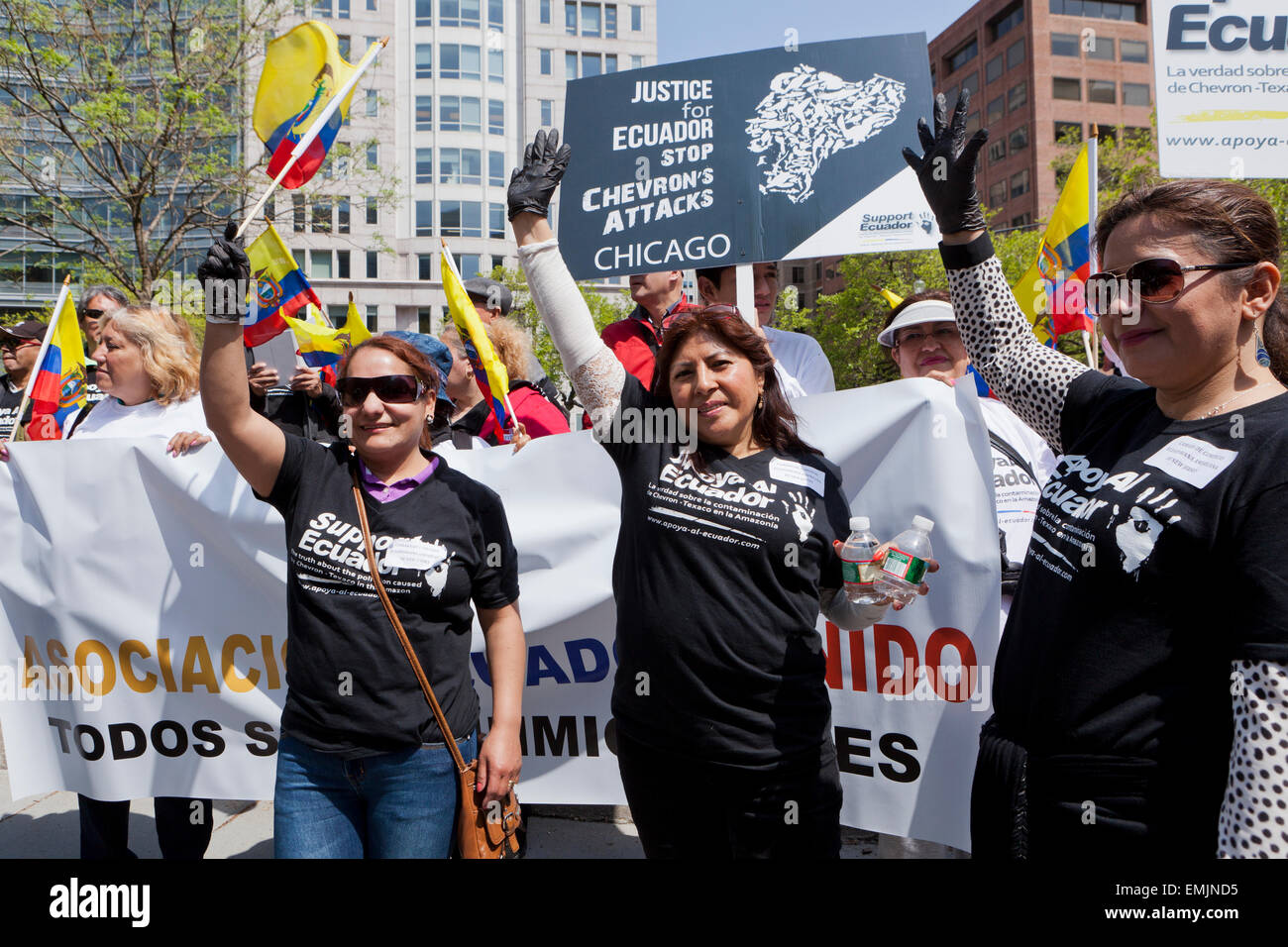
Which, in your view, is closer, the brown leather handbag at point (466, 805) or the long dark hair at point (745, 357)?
the brown leather handbag at point (466, 805)

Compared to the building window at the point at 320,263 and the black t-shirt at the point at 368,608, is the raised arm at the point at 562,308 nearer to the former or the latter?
the black t-shirt at the point at 368,608

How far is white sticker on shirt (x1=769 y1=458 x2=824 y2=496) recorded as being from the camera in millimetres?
2504

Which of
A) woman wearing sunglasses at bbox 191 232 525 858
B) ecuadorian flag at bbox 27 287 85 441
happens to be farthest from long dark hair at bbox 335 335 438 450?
ecuadorian flag at bbox 27 287 85 441

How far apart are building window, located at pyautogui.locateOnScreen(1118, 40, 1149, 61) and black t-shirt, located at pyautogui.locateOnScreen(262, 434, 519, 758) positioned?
6723 cm

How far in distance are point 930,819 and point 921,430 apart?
130 centimetres

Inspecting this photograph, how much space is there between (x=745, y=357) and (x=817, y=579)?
0.64 metres

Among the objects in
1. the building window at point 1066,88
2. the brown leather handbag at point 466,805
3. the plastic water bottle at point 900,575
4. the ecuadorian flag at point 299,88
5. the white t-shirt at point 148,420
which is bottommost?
the brown leather handbag at point 466,805

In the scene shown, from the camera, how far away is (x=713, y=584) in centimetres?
237

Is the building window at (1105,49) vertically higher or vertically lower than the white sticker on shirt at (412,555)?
higher

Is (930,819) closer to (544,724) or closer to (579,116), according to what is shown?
(544,724)

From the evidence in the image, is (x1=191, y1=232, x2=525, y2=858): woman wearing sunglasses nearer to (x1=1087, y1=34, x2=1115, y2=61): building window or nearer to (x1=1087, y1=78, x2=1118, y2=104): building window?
(x1=1087, y1=78, x2=1118, y2=104): building window

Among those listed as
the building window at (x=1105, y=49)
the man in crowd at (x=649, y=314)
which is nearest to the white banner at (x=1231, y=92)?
the man in crowd at (x=649, y=314)

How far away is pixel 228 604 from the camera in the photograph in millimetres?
3617

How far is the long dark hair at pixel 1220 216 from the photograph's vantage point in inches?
68.5
